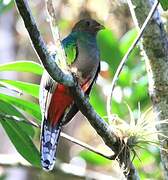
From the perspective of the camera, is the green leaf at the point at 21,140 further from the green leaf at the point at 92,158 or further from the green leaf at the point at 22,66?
the green leaf at the point at 92,158

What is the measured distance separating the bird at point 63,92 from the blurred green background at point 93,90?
0.08 metres

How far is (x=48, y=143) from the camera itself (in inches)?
107

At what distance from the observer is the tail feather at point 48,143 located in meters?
2.61

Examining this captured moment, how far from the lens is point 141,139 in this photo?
239 centimetres

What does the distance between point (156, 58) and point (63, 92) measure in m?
0.48

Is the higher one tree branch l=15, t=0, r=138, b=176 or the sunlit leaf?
tree branch l=15, t=0, r=138, b=176

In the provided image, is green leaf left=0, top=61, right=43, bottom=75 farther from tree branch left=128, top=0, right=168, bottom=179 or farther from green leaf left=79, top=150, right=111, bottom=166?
green leaf left=79, top=150, right=111, bottom=166

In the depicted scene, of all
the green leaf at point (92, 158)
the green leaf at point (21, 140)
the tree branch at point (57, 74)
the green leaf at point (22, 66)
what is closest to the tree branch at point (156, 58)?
the tree branch at point (57, 74)

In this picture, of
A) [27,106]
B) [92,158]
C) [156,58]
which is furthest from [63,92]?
[92,158]

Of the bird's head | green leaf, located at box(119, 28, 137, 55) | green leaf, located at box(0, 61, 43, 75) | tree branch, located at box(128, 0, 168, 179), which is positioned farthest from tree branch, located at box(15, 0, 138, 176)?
green leaf, located at box(119, 28, 137, 55)

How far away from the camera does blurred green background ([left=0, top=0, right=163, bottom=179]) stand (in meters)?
2.82

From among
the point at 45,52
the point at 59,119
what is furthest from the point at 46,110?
the point at 45,52

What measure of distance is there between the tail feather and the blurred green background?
12 centimetres

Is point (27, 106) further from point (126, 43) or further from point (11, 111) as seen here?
point (126, 43)
